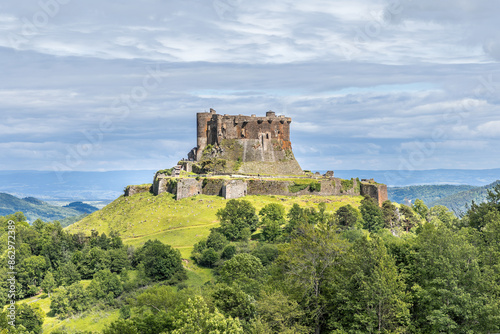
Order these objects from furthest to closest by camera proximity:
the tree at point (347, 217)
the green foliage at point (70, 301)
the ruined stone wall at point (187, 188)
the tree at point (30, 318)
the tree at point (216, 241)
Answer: the ruined stone wall at point (187, 188), the tree at point (347, 217), the tree at point (216, 241), the green foliage at point (70, 301), the tree at point (30, 318)

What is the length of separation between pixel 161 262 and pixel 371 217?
3131cm

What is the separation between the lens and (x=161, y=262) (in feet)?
211

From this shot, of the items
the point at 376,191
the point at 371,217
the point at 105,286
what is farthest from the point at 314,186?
the point at 105,286

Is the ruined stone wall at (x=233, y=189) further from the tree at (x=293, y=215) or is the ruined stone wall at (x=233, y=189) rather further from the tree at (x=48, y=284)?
the tree at (x=48, y=284)

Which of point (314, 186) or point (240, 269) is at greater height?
point (314, 186)

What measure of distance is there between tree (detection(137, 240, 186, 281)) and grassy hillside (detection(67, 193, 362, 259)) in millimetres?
3787

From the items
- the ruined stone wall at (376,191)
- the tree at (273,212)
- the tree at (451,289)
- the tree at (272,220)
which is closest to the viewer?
the tree at (451,289)

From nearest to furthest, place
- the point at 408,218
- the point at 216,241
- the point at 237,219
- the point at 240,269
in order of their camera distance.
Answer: the point at 240,269, the point at 216,241, the point at 237,219, the point at 408,218

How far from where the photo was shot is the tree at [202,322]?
33750 mm

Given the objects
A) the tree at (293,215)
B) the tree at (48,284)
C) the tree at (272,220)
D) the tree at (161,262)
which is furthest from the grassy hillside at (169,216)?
the tree at (48,284)

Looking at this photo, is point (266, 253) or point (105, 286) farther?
point (105, 286)

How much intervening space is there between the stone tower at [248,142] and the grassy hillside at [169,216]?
13.3 m

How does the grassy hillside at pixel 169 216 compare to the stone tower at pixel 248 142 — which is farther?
the stone tower at pixel 248 142

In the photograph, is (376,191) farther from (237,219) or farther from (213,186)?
(237,219)
